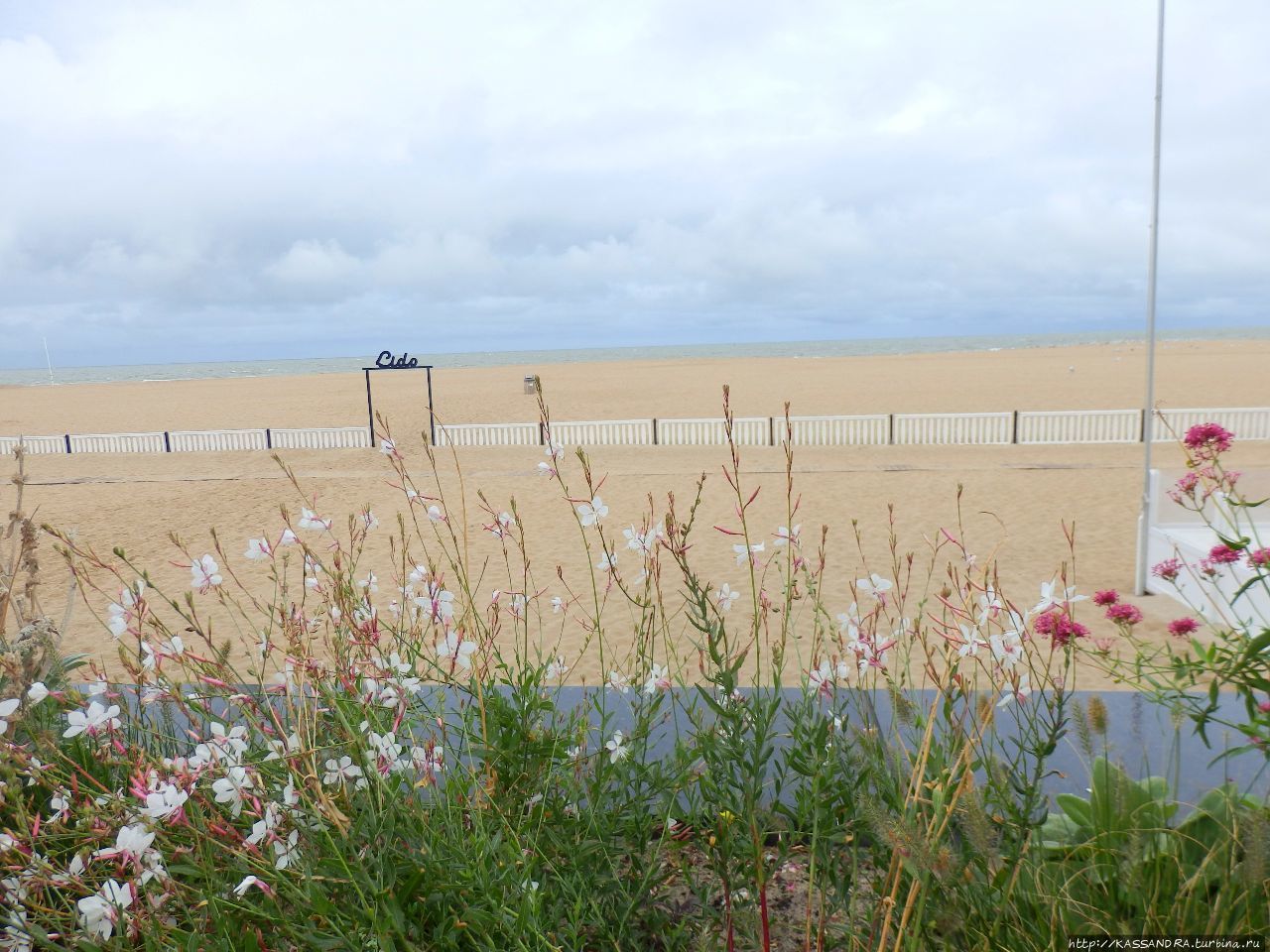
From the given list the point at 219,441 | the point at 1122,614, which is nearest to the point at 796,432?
the point at 219,441

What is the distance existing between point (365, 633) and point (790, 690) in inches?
84.0

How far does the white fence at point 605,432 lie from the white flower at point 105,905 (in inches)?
648

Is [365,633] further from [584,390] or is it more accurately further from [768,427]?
[584,390]

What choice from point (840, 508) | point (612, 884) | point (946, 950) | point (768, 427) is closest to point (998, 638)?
point (946, 950)

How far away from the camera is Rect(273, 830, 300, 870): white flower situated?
1.40 m

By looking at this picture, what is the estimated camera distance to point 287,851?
1.50 m

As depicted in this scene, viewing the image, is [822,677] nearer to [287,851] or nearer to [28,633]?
[287,851]

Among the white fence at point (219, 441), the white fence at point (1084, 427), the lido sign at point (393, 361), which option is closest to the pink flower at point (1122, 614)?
the white fence at point (1084, 427)

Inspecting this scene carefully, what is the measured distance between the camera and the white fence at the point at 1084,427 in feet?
53.0

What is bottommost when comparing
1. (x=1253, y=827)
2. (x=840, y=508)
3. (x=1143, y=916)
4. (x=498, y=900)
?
(x=840, y=508)

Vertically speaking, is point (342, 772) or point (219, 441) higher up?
point (342, 772)

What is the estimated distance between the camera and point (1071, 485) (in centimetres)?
1182

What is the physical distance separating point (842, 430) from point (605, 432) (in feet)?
15.1

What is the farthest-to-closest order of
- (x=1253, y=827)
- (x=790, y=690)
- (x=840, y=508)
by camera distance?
1. (x=840, y=508)
2. (x=790, y=690)
3. (x=1253, y=827)
